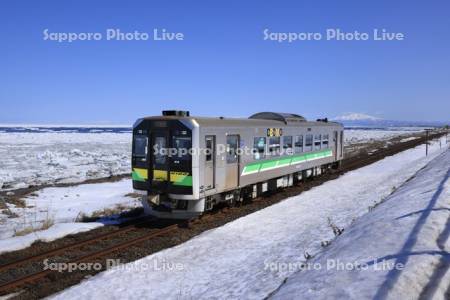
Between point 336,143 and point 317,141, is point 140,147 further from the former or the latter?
point 336,143

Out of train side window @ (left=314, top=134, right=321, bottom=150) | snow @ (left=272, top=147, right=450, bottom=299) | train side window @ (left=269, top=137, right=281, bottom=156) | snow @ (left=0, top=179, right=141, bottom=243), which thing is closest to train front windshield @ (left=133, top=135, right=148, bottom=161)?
snow @ (left=0, top=179, right=141, bottom=243)

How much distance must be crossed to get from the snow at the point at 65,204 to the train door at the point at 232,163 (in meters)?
4.32

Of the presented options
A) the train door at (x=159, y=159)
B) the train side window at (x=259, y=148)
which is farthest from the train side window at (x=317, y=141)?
the train door at (x=159, y=159)

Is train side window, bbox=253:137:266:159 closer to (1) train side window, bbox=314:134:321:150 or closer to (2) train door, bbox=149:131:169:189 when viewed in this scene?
(2) train door, bbox=149:131:169:189

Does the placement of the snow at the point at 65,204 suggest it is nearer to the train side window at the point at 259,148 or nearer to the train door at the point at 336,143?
the train side window at the point at 259,148

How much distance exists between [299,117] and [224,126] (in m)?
8.48

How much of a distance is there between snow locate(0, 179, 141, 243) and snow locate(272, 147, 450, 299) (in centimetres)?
749

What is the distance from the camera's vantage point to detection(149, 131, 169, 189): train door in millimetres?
12727

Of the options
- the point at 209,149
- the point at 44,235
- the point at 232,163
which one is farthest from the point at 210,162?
the point at 44,235

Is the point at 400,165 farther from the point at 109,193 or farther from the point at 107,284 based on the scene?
the point at 107,284

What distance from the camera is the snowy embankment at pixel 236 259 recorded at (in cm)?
797

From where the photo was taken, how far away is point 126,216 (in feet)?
46.6

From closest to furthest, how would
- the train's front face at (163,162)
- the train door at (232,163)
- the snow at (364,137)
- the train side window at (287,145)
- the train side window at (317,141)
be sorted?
the train's front face at (163,162), the train door at (232,163), the train side window at (287,145), the train side window at (317,141), the snow at (364,137)

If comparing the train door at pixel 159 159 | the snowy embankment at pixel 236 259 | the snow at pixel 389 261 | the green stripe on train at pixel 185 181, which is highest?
the train door at pixel 159 159
